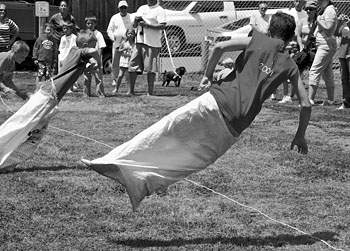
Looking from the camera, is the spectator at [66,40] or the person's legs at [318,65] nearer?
the person's legs at [318,65]

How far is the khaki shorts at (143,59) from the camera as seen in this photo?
14.5 meters

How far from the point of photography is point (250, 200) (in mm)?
6594

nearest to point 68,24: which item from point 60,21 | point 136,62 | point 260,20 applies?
point 60,21

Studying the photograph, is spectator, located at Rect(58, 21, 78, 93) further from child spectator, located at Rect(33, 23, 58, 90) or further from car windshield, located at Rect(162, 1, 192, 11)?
car windshield, located at Rect(162, 1, 192, 11)

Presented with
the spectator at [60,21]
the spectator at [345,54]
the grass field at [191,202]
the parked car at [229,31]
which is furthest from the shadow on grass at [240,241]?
the parked car at [229,31]

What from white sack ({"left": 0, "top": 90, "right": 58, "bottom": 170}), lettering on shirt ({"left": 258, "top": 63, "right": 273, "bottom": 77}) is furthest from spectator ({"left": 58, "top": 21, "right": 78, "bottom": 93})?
lettering on shirt ({"left": 258, "top": 63, "right": 273, "bottom": 77})

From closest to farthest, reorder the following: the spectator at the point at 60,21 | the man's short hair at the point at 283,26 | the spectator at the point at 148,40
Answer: the man's short hair at the point at 283,26
the spectator at the point at 148,40
the spectator at the point at 60,21

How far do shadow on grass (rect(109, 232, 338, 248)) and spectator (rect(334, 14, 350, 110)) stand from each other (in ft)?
26.0

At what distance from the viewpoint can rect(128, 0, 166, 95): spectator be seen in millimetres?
14391

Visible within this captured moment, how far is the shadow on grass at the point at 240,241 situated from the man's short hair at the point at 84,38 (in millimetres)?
9218

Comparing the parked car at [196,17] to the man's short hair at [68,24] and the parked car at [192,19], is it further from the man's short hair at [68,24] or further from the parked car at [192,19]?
the man's short hair at [68,24]

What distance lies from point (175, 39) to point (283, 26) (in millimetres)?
13772

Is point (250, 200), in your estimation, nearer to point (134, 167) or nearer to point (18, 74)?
point (134, 167)

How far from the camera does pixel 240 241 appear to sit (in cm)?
537
